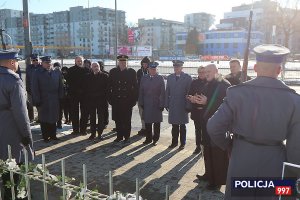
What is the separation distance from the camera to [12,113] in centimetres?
424

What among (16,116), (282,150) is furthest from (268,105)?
(16,116)

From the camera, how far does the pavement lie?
5163mm

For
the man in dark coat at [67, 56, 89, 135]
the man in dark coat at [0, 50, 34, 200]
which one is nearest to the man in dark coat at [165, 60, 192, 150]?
the man in dark coat at [67, 56, 89, 135]

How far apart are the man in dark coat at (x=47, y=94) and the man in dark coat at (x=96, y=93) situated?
76cm

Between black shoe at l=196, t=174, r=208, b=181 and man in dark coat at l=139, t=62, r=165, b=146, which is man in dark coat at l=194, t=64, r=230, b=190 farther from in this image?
Answer: man in dark coat at l=139, t=62, r=165, b=146

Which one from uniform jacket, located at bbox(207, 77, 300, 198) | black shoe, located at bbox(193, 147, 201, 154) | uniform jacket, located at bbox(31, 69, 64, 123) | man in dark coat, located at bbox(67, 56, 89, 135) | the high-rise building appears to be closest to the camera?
uniform jacket, located at bbox(207, 77, 300, 198)

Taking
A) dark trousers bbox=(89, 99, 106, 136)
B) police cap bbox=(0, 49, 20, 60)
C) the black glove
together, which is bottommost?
dark trousers bbox=(89, 99, 106, 136)

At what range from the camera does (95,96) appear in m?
8.18

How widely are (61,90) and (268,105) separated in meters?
6.23

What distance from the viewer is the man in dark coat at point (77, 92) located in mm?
8539

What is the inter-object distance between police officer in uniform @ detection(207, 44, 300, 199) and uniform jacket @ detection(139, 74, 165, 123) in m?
4.86

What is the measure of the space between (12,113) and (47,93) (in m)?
3.72

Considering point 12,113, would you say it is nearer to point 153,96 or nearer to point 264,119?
point 264,119

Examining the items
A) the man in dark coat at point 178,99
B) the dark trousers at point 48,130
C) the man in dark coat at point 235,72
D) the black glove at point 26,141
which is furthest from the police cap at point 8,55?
the man in dark coat at point 235,72
